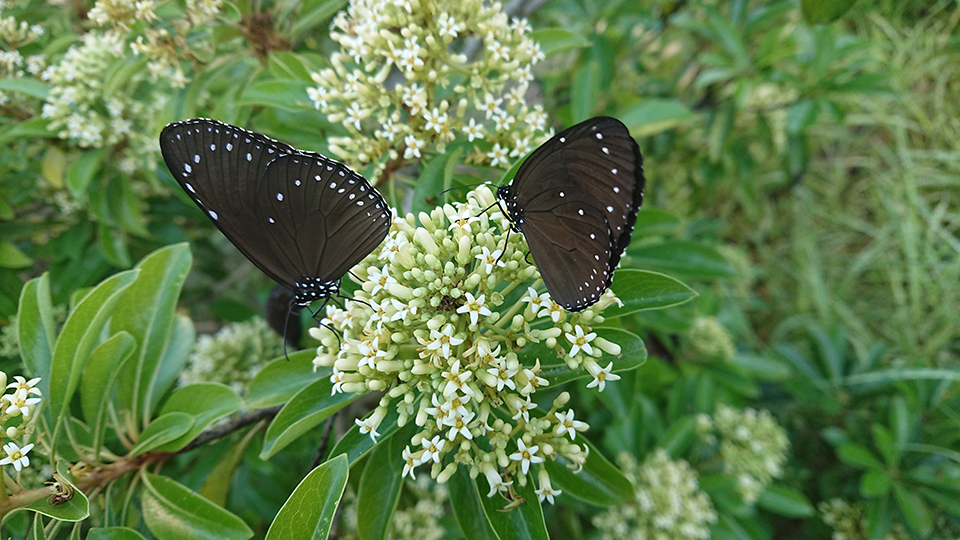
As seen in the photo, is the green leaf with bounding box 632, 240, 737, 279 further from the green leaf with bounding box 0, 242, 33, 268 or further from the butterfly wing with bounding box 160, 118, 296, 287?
the green leaf with bounding box 0, 242, 33, 268

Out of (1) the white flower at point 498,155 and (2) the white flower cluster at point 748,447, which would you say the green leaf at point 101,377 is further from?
(2) the white flower cluster at point 748,447

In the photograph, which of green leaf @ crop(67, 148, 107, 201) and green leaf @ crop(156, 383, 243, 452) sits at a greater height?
green leaf @ crop(67, 148, 107, 201)

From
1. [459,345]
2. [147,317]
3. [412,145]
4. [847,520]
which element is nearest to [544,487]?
[459,345]

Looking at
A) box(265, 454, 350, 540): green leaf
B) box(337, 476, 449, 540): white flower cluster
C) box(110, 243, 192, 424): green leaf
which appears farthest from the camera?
box(337, 476, 449, 540): white flower cluster

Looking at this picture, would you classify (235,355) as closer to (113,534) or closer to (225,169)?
(113,534)

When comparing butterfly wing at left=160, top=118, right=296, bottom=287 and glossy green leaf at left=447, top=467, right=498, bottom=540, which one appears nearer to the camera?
butterfly wing at left=160, top=118, right=296, bottom=287

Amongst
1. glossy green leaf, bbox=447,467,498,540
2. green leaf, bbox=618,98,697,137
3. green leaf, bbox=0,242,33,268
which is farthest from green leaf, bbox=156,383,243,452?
green leaf, bbox=618,98,697,137

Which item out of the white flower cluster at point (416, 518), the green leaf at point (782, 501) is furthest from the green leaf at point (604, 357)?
the green leaf at point (782, 501)

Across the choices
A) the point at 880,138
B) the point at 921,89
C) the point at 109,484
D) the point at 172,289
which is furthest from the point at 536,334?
the point at 880,138
